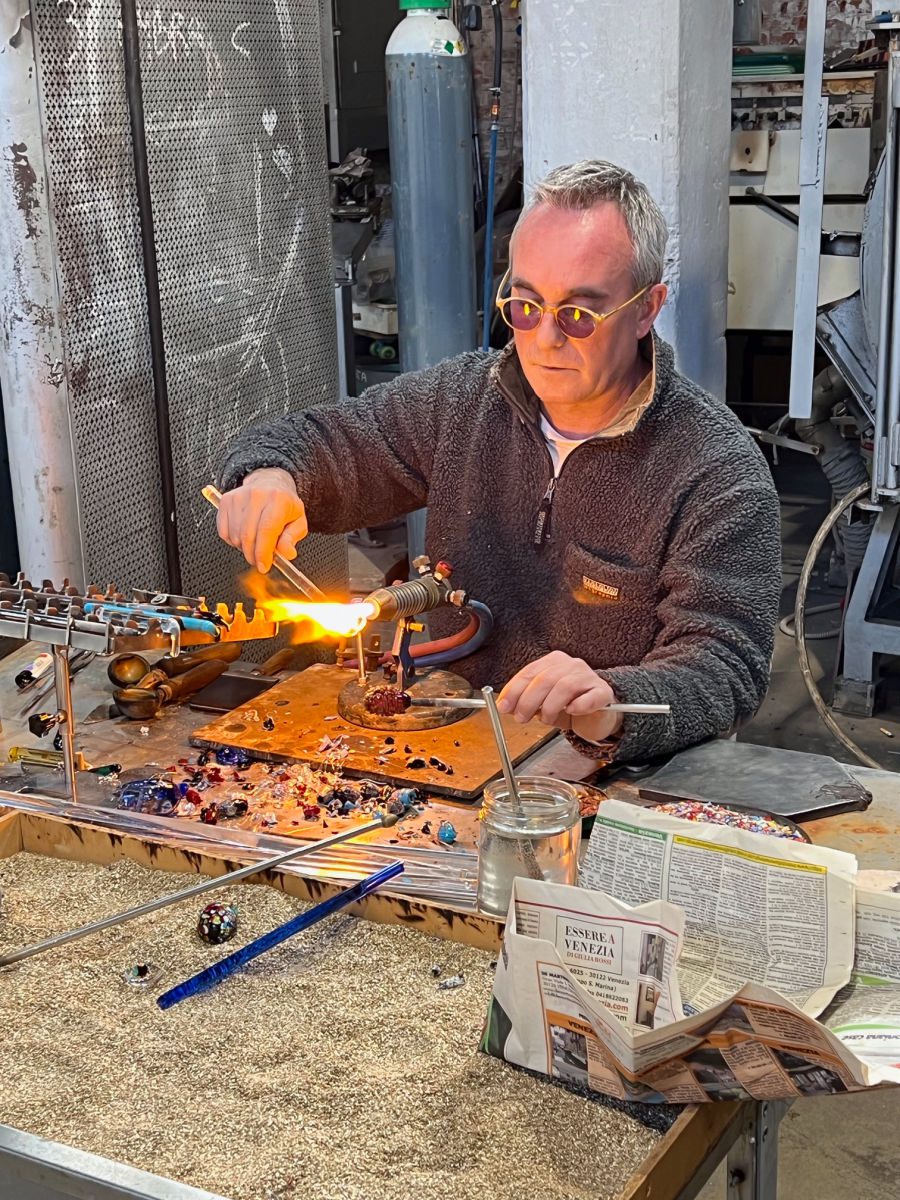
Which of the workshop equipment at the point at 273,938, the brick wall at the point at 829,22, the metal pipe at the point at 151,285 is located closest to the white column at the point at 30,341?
the metal pipe at the point at 151,285

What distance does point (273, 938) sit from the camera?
1452 mm

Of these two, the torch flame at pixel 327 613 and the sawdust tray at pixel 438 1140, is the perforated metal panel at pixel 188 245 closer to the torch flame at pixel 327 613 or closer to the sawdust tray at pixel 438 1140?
the torch flame at pixel 327 613

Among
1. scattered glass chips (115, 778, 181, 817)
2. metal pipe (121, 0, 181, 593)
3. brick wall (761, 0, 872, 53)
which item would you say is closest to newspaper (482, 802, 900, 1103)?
scattered glass chips (115, 778, 181, 817)

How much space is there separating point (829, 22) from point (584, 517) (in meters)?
4.86

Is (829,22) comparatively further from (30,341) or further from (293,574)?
(293,574)

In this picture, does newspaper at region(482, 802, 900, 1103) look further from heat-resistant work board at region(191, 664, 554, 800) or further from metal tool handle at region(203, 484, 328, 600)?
metal tool handle at region(203, 484, 328, 600)

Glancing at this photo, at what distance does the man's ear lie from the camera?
7.18ft

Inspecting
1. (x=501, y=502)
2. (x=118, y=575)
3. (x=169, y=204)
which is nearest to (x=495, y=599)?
(x=501, y=502)

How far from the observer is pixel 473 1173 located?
1.13m

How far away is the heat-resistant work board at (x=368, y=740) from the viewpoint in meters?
1.92

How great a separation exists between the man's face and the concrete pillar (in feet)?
3.47

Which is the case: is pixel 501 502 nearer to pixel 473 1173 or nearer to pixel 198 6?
pixel 198 6

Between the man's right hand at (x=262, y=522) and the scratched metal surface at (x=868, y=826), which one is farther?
the man's right hand at (x=262, y=522)

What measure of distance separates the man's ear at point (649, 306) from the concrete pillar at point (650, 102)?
999mm
